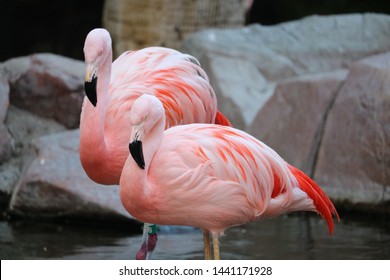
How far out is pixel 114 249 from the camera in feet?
17.9

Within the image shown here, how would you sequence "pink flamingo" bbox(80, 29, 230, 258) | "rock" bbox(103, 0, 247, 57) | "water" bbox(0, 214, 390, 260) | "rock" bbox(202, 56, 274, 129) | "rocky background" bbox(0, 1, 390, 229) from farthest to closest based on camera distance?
"rock" bbox(103, 0, 247, 57) < "rock" bbox(202, 56, 274, 129) < "rocky background" bbox(0, 1, 390, 229) < "water" bbox(0, 214, 390, 260) < "pink flamingo" bbox(80, 29, 230, 258)

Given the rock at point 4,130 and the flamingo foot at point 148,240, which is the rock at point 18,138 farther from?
the flamingo foot at point 148,240

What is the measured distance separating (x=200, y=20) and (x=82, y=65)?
2.06 m

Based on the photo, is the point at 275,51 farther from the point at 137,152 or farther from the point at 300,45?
the point at 137,152

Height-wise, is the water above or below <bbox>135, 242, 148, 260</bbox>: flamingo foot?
above

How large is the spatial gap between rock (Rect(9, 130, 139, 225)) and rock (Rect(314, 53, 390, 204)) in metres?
1.50

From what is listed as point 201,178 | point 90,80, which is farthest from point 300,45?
point 201,178

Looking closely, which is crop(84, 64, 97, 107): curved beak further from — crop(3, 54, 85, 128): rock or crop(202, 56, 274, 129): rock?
crop(202, 56, 274, 129): rock

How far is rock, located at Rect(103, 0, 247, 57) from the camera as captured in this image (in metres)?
Answer: 8.84

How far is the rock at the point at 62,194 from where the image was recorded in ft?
19.3

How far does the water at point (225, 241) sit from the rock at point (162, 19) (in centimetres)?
318

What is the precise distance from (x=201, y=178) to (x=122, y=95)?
814 mm

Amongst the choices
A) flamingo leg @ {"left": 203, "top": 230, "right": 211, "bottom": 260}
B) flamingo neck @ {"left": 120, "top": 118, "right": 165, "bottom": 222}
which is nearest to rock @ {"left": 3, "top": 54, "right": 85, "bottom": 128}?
flamingo leg @ {"left": 203, "top": 230, "right": 211, "bottom": 260}

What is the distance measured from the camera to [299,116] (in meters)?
6.61
